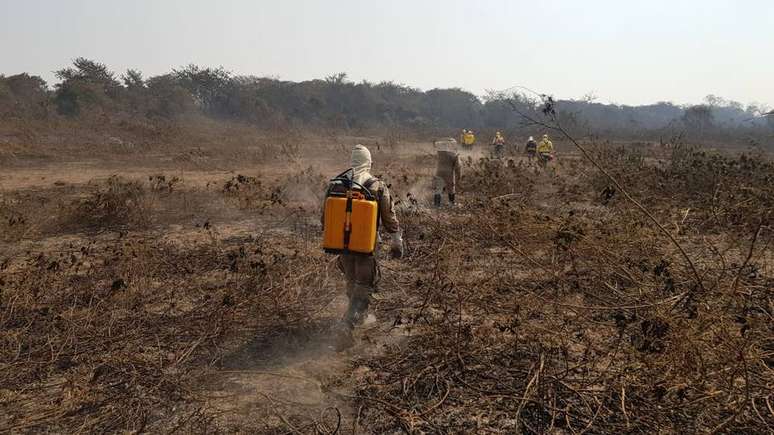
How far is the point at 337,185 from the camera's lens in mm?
3627

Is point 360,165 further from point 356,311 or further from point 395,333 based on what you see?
point 395,333

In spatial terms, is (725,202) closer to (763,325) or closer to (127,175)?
(763,325)

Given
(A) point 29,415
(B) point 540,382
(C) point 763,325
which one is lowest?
(A) point 29,415

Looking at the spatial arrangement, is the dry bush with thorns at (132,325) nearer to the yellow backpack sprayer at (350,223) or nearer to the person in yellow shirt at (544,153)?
the yellow backpack sprayer at (350,223)

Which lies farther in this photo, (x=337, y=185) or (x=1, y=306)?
(x=1, y=306)

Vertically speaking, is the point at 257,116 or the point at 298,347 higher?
the point at 257,116

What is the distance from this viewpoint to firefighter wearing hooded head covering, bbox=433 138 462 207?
8.43 m

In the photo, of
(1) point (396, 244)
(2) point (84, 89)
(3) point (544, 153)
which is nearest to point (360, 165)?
(1) point (396, 244)

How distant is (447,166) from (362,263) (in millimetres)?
5111

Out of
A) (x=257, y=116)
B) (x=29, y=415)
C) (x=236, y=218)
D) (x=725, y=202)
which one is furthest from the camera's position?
(x=257, y=116)

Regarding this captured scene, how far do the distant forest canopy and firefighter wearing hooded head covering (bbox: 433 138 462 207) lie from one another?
10110 mm

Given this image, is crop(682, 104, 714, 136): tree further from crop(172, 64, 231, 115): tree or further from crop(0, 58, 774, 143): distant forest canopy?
crop(172, 64, 231, 115): tree

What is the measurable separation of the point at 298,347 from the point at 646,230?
165 inches

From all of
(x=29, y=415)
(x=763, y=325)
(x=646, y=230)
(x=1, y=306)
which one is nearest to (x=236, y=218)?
(x=1, y=306)
